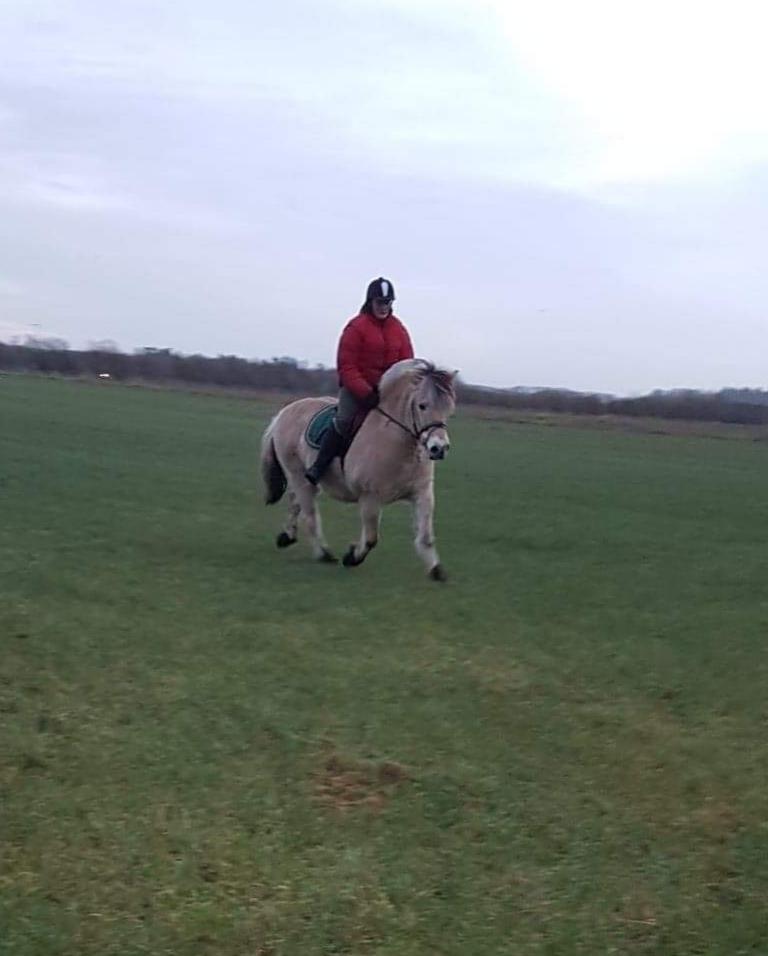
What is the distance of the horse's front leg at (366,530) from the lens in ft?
35.0

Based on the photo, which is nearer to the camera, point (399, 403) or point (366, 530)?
point (399, 403)

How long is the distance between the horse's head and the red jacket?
313mm

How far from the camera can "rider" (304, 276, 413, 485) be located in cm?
1077

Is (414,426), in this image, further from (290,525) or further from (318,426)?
(290,525)

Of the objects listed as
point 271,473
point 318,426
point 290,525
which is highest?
point 318,426

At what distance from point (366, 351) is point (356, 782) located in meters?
6.01

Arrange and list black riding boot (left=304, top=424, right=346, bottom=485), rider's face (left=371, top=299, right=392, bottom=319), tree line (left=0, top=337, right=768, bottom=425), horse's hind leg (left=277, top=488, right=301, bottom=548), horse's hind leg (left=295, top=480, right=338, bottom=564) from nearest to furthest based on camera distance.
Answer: rider's face (left=371, top=299, right=392, bottom=319) < black riding boot (left=304, top=424, right=346, bottom=485) < horse's hind leg (left=295, top=480, right=338, bottom=564) < horse's hind leg (left=277, top=488, right=301, bottom=548) < tree line (left=0, top=337, right=768, bottom=425)

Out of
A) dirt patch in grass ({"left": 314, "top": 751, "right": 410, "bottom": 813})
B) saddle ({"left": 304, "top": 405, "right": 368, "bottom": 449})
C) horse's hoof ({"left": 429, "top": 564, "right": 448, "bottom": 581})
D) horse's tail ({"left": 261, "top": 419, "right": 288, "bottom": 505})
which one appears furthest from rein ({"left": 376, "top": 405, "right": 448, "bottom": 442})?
dirt patch in grass ({"left": 314, "top": 751, "right": 410, "bottom": 813})

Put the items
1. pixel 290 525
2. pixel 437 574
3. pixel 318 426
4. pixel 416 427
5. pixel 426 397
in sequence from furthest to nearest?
1. pixel 290 525
2. pixel 318 426
3. pixel 437 574
4. pixel 416 427
5. pixel 426 397

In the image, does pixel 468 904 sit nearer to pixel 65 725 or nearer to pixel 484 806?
pixel 484 806

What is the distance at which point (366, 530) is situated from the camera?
35.4 feet

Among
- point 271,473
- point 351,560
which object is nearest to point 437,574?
point 351,560

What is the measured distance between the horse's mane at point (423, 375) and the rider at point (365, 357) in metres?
0.25

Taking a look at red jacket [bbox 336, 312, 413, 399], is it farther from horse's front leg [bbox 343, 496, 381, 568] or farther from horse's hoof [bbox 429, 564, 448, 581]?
horse's hoof [bbox 429, 564, 448, 581]
